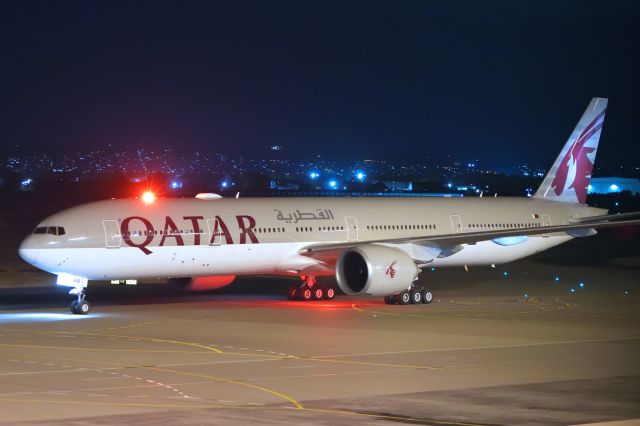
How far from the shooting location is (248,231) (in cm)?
3491

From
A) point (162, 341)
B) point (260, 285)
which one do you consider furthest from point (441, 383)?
point (260, 285)

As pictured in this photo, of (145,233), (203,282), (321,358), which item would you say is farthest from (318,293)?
(321,358)

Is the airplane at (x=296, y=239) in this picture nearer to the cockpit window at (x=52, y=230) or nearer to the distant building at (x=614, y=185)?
the cockpit window at (x=52, y=230)

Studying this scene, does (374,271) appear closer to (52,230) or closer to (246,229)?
(246,229)

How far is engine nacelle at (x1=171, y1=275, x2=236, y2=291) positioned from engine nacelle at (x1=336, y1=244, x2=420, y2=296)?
446cm

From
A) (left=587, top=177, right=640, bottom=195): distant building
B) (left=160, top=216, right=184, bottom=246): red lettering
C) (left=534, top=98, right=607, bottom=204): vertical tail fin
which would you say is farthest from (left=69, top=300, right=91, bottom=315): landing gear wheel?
(left=587, top=177, right=640, bottom=195): distant building

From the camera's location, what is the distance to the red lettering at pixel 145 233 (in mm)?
32438

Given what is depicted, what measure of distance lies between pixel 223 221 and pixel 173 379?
15.7 metres

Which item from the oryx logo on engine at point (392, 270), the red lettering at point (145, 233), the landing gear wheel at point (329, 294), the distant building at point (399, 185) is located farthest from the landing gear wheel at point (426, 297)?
the distant building at point (399, 185)

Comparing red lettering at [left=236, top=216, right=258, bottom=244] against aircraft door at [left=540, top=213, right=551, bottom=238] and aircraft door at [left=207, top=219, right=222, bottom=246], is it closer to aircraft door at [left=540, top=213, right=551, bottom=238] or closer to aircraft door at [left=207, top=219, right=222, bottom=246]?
aircraft door at [left=207, top=219, right=222, bottom=246]

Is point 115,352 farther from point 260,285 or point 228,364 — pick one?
point 260,285

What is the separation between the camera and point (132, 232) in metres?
32.6

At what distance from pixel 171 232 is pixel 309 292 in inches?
233

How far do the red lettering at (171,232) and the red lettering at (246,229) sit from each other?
87.7 inches
